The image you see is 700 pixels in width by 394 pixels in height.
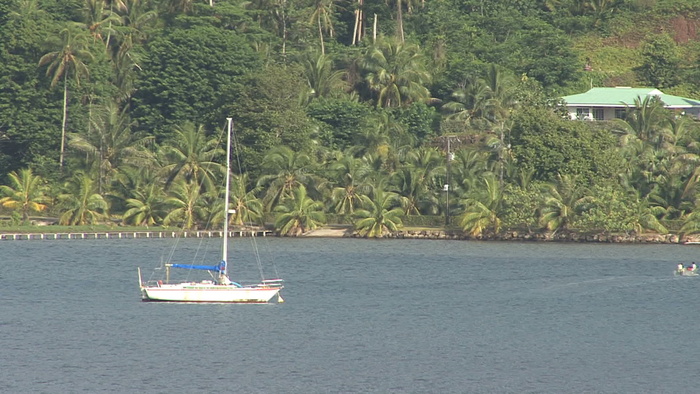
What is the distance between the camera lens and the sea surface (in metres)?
56.0

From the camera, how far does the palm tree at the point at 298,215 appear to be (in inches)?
4333

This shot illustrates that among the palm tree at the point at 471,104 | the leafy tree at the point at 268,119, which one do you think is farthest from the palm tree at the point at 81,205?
the palm tree at the point at 471,104

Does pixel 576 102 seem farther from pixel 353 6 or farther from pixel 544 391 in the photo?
pixel 544 391

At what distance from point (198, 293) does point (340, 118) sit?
58.0 m

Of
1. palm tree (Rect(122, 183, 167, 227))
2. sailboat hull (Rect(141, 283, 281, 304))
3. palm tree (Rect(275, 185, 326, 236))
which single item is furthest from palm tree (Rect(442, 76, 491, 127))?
sailboat hull (Rect(141, 283, 281, 304))

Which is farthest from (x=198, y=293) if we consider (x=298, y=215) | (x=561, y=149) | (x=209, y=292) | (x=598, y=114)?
(x=598, y=114)

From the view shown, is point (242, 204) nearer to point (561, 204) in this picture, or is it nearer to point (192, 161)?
point (192, 161)

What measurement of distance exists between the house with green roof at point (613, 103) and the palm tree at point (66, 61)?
5317 centimetres

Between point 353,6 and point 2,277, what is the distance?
81865 mm

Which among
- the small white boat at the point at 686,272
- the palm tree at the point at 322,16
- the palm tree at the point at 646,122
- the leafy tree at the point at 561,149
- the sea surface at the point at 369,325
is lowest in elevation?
the sea surface at the point at 369,325

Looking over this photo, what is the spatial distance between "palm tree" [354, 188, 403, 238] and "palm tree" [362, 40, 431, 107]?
27466 millimetres

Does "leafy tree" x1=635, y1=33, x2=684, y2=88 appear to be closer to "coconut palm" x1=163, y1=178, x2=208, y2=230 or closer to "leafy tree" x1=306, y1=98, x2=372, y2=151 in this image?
"leafy tree" x1=306, y1=98, x2=372, y2=151

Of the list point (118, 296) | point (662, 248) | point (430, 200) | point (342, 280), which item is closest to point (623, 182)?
point (662, 248)

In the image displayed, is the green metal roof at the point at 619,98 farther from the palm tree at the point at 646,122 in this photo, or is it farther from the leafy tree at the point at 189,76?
the leafy tree at the point at 189,76
